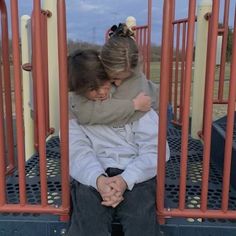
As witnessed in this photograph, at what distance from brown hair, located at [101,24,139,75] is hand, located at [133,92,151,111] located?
0.47ft

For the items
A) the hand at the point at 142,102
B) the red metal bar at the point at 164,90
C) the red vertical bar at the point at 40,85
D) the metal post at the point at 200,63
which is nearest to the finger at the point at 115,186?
the red metal bar at the point at 164,90

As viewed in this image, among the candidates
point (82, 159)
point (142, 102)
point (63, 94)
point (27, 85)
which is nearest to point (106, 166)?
point (82, 159)

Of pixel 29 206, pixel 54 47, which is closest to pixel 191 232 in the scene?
pixel 29 206

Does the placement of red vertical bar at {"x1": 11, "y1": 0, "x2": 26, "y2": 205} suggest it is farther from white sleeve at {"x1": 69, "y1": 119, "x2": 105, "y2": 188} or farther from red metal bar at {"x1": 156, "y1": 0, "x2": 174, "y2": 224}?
red metal bar at {"x1": 156, "y1": 0, "x2": 174, "y2": 224}

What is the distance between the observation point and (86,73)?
1631mm

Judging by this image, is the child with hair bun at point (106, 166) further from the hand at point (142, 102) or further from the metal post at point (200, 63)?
the metal post at point (200, 63)

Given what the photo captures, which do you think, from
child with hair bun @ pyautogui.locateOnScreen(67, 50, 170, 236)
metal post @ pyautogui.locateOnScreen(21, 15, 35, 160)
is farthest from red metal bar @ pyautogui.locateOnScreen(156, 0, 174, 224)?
metal post @ pyautogui.locateOnScreen(21, 15, 35, 160)

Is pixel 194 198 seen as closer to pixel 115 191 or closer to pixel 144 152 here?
pixel 144 152

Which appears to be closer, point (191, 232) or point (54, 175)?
point (191, 232)

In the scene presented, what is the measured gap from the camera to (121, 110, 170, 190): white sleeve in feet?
5.16

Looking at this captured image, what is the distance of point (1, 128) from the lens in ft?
4.93

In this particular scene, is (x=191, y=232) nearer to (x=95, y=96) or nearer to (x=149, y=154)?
(x=149, y=154)

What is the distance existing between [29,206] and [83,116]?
0.45 metres

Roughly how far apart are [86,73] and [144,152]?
1.39 ft
